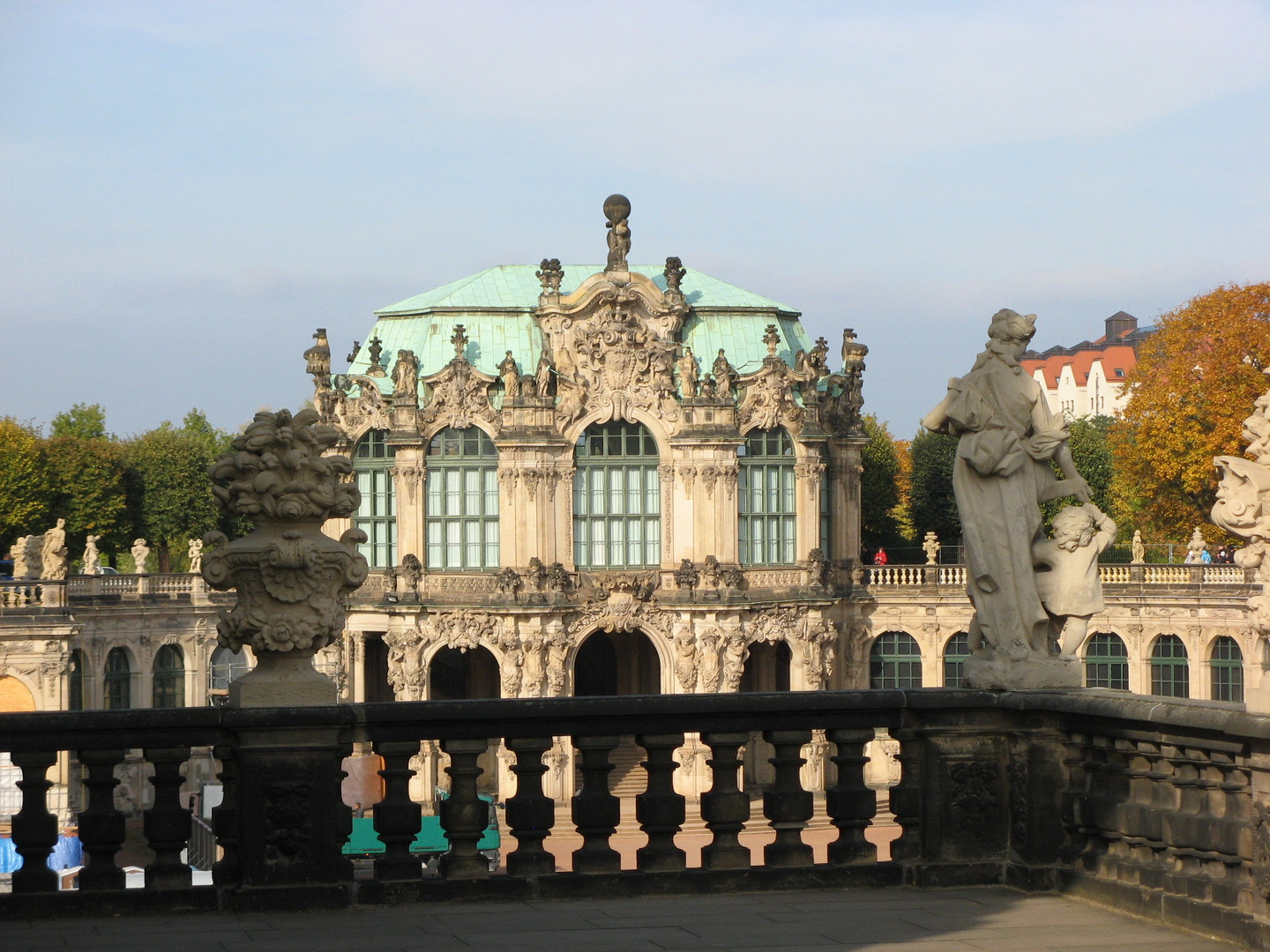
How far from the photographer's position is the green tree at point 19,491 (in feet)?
282

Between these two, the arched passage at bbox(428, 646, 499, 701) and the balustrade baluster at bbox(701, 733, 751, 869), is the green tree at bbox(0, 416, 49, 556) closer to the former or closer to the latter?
the arched passage at bbox(428, 646, 499, 701)

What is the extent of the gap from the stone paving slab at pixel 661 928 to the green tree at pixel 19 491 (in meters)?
77.6

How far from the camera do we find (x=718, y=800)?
41.7ft

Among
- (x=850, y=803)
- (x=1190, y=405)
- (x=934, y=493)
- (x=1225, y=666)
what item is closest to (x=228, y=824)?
(x=850, y=803)

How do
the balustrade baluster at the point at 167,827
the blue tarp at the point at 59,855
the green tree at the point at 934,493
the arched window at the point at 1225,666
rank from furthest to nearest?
the green tree at the point at 934,493 → the arched window at the point at 1225,666 → the blue tarp at the point at 59,855 → the balustrade baluster at the point at 167,827

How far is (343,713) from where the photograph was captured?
1212 cm

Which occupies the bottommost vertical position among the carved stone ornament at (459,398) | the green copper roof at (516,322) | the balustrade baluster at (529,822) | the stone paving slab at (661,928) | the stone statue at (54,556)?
the stone paving slab at (661,928)

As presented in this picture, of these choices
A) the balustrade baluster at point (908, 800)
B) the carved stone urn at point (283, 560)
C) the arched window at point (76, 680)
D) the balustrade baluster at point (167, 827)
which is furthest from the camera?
the arched window at point (76, 680)

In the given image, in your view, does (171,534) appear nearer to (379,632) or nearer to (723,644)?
(379,632)

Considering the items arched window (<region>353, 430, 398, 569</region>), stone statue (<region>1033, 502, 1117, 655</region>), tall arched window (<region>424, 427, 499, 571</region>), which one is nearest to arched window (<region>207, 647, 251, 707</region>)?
arched window (<region>353, 430, 398, 569</region>)

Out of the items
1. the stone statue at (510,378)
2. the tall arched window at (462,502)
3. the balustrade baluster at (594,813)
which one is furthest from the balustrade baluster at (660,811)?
the tall arched window at (462,502)

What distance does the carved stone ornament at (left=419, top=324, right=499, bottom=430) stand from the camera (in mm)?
61125

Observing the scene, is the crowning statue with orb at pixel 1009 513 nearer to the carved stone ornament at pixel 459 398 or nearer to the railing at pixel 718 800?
the railing at pixel 718 800

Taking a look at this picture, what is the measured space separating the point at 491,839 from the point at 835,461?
83.3ft
